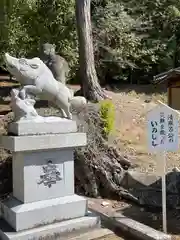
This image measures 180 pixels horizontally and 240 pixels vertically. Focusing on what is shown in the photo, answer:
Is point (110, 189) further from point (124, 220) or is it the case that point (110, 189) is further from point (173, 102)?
point (173, 102)

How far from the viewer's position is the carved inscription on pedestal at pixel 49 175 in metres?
4.95

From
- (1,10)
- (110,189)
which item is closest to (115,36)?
(1,10)

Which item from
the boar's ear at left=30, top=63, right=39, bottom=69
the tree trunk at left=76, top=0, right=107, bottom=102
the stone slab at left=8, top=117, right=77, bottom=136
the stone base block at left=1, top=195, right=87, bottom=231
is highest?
the tree trunk at left=76, top=0, right=107, bottom=102

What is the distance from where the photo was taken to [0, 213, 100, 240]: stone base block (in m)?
4.63

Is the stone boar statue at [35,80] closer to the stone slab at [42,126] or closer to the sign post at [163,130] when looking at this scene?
the stone slab at [42,126]

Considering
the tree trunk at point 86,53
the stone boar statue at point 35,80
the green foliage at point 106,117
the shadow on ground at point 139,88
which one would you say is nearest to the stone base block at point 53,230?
the stone boar statue at point 35,80

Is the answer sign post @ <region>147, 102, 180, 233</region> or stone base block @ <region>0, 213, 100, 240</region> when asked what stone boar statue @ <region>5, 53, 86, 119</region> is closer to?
sign post @ <region>147, 102, 180, 233</region>

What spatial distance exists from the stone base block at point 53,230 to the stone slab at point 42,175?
39 cm

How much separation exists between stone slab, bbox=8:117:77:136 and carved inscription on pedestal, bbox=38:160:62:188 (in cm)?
47

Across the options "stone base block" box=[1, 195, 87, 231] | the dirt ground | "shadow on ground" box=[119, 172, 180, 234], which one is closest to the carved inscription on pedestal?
"stone base block" box=[1, 195, 87, 231]

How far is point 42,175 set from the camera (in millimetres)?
4938

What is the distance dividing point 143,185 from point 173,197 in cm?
71

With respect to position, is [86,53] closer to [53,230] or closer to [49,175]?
[49,175]

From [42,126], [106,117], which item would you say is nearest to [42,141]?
[42,126]
